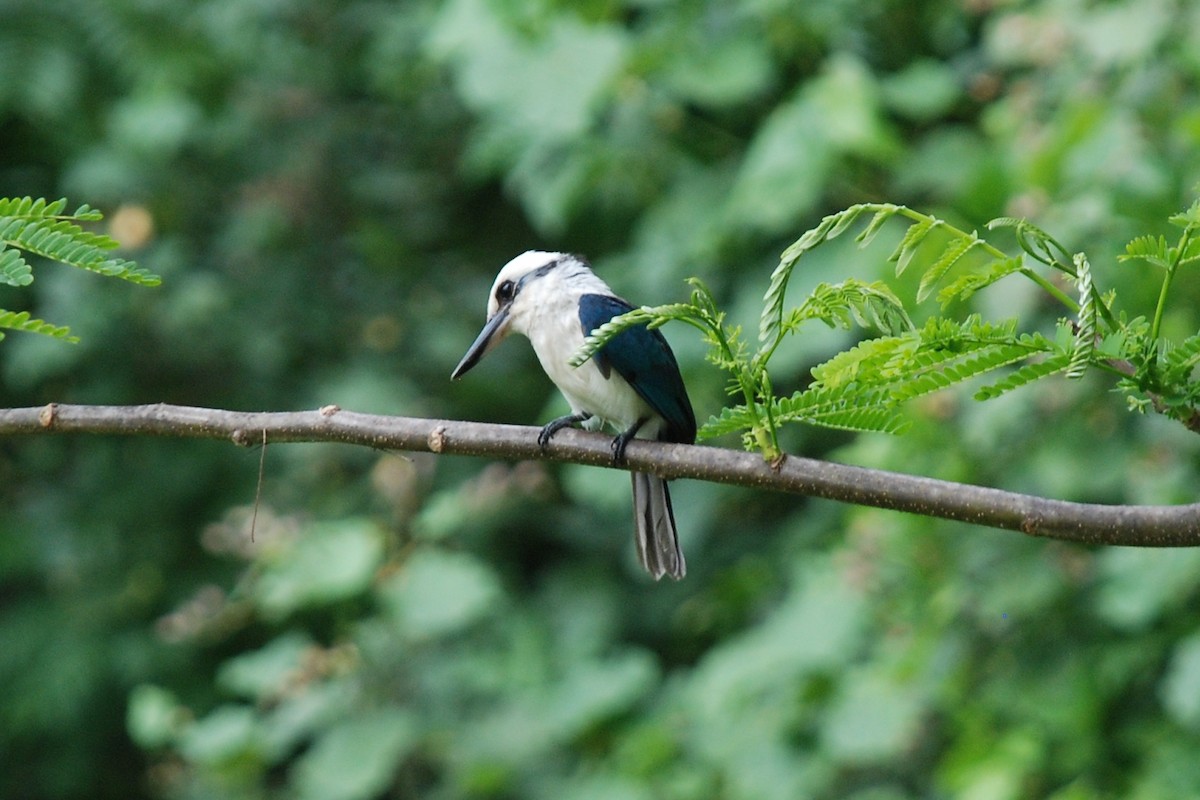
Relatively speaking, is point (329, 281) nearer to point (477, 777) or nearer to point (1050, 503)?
point (477, 777)

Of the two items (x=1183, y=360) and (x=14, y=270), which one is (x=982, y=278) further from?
(x=14, y=270)

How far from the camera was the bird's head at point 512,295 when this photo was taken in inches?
113

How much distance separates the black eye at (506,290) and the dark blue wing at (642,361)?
0.25 meters

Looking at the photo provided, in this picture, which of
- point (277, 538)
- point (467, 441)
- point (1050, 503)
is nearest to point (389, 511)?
point (277, 538)

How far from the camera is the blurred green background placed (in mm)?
3541

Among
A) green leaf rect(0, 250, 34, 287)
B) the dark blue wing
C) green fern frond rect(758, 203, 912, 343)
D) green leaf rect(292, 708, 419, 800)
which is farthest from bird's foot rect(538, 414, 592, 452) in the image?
green leaf rect(292, 708, 419, 800)

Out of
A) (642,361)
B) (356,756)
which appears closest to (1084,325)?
(642,361)

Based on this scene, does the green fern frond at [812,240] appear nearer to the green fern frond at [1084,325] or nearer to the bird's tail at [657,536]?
the green fern frond at [1084,325]

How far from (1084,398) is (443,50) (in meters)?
2.11

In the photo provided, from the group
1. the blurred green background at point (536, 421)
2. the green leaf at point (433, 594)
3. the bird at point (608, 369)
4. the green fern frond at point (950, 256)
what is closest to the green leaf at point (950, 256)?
the green fern frond at point (950, 256)

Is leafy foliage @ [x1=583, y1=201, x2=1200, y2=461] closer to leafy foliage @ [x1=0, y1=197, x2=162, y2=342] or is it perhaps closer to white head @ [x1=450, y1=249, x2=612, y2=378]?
leafy foliage @ [x1=0, y1=197, x2=162, y2=342]

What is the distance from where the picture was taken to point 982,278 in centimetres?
135

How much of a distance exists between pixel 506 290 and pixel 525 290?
0.18ft

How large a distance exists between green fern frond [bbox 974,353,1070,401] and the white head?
4.74 feet
